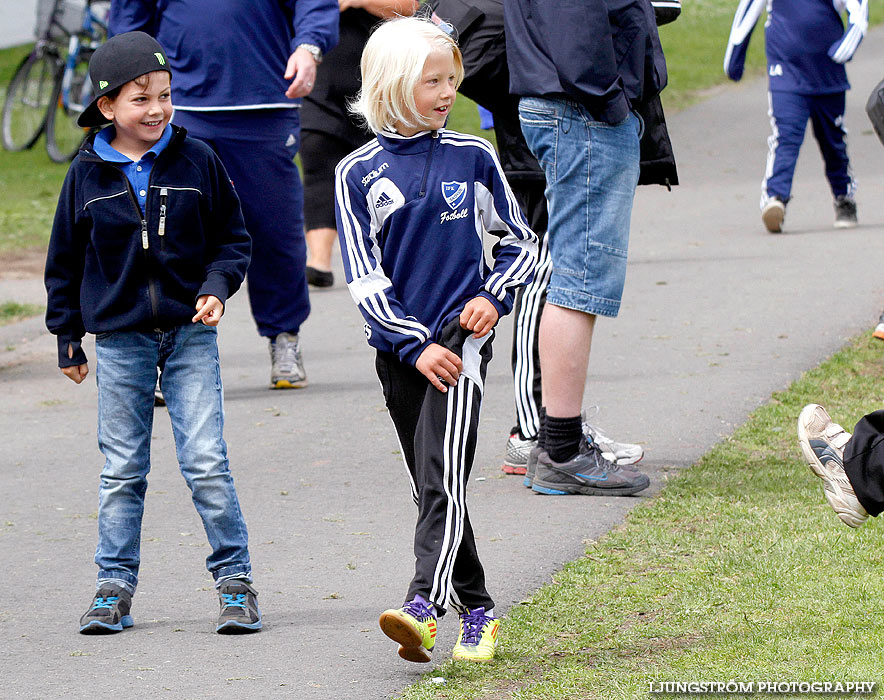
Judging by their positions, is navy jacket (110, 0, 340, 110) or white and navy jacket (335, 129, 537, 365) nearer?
white and navy jacket (335, 129, 537, 365)

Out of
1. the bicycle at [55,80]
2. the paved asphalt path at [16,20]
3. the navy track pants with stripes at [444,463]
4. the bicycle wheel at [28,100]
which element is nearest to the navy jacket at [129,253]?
the navy track pants with stripes at [444,463]

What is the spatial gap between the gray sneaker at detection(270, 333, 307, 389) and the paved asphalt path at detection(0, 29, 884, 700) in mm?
85

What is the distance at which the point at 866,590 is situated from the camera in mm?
3969

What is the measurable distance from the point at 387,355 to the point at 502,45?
1757 mm

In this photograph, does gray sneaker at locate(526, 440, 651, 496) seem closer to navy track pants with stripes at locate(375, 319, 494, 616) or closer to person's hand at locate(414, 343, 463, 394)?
navy track pants with stripes at locate(375, 319, 494, 616)

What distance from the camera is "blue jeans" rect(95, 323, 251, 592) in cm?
405

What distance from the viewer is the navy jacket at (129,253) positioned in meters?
4.01

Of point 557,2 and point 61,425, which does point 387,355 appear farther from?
point 61,425

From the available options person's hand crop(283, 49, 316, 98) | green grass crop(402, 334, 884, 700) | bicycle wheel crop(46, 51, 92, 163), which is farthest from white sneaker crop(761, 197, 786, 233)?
bicycle wheel crop(46, 51, 92, 163)

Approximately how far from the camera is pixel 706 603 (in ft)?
13.0

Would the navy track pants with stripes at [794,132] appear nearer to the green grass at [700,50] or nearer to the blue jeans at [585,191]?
the blue jeans at [585,191]

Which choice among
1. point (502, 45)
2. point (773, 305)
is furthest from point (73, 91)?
point (502, 45)

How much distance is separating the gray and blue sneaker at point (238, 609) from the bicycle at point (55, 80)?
12.3 m

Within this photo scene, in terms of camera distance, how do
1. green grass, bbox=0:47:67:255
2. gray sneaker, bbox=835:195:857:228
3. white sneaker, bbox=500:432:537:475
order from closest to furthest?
1. white sneaker, bbox=500:432:537:475
2. gray sneaker, bbox=835:195:857:228
3. green grass, bbox=0:47:67:255
